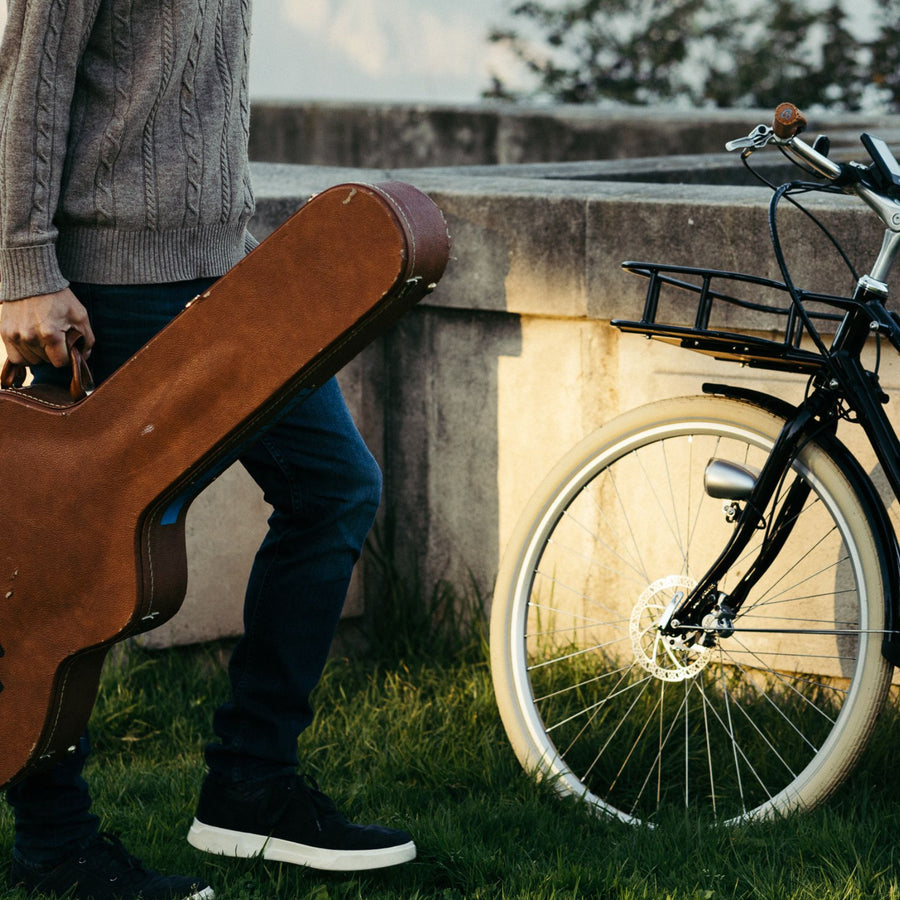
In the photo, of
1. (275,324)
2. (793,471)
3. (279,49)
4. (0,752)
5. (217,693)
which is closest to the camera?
(275,324)

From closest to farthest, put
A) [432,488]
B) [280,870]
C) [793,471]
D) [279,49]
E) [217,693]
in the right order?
1. [280,870]
2. [793,471]
3. [217,693]
4. [432,488]
5. [279,49]

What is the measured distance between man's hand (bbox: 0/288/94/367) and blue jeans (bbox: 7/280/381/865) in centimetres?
11

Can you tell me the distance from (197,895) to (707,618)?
1.10 meters

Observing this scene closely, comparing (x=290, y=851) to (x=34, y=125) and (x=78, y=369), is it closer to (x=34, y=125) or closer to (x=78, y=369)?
(x=78, y=369)

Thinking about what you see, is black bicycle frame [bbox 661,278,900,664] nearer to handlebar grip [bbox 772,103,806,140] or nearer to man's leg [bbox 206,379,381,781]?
handlebar grip [bbox 772,103,806,140]

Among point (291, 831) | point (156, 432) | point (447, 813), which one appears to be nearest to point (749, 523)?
point (447, 813)

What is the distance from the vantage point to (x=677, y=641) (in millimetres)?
2928

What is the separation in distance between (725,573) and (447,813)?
741 mm

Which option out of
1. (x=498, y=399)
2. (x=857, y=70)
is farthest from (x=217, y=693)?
(x=857, y=70)

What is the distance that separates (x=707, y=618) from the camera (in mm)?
2914

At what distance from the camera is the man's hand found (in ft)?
7.83

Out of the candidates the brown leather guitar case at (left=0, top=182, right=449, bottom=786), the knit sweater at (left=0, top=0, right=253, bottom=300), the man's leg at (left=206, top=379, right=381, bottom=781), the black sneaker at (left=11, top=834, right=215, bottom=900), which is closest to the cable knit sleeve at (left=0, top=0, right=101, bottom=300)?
the knit sweater at (left=0, top=0, right=253, bottom=300)

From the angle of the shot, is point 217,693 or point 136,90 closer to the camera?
point 136,90

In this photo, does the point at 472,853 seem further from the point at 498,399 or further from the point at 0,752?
the point at 498,399
